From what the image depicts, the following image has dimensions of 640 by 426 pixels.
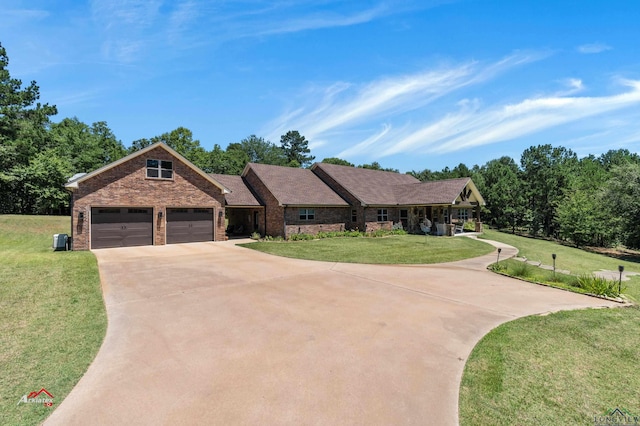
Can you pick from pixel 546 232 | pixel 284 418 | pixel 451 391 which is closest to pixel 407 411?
pixel 451 391

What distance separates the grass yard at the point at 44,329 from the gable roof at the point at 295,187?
1338 cm

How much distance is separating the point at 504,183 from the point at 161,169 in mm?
39437

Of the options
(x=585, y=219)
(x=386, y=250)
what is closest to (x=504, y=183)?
(x=585, y=219)

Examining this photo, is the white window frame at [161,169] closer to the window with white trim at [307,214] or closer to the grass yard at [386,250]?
the grass yard at [386,250]

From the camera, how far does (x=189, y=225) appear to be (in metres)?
20.6

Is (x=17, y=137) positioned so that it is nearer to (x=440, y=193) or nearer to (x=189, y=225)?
(x=189, y=225)

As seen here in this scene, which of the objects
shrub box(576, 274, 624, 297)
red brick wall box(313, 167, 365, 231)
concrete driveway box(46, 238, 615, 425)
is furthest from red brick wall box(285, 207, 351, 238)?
shrub box(576, 274, 624, 297)

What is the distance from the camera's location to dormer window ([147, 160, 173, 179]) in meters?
19.2

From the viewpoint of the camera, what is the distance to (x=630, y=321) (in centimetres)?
704

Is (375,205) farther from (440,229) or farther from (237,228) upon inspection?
(237,228)

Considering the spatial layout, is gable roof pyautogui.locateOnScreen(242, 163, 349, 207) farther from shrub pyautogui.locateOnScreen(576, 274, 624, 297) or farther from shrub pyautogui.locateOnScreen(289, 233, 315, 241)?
shrub pyautogui.locateOnScreen(576, 274, 624, 297)

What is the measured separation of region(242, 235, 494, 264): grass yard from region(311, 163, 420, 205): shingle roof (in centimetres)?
542

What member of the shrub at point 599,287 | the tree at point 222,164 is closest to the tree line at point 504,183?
the tree at point 222,164

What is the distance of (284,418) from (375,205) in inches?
883
